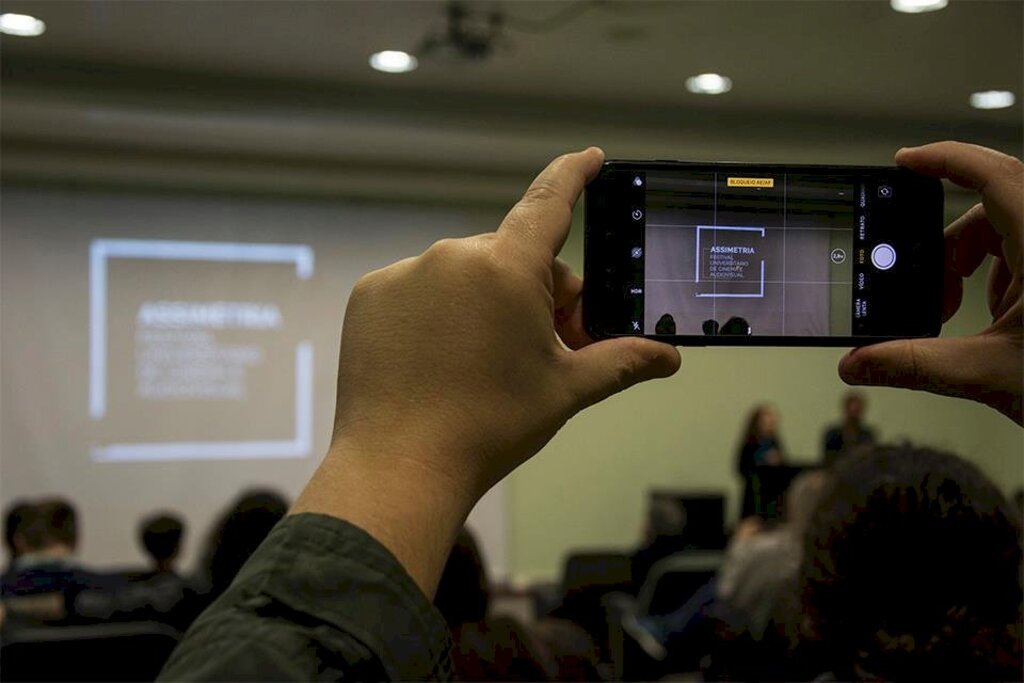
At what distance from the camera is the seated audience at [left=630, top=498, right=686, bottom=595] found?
374 cm

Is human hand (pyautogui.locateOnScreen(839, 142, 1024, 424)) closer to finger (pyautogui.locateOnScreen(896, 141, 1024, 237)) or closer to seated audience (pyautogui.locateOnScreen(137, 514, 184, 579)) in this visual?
finger (pyautogui.locateOnScreen(896, 141, 1024, 237))

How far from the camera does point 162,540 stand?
9.39 ft

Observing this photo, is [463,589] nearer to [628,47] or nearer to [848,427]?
[628,47]

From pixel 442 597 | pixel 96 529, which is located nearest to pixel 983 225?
pixel 442 597

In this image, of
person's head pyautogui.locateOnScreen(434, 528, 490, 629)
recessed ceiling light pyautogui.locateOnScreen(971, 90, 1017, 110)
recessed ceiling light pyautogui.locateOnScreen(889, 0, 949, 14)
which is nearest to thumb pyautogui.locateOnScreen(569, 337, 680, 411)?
person's head pyautogui.locateOnScreen(434, 528, 490, 629)

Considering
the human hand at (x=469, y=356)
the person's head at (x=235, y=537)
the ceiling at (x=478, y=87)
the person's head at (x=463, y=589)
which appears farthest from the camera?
the ceiling at (x=478, y=87)

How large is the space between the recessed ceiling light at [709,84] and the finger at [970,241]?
10.1 feet

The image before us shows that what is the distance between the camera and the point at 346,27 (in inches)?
121

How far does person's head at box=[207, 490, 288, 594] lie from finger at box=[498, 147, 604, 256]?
126 centimetres

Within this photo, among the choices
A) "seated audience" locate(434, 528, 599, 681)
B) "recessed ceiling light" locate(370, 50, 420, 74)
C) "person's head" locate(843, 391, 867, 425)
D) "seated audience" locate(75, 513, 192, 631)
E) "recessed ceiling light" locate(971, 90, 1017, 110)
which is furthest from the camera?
"person's head" locate(843, 391, 867, 425)

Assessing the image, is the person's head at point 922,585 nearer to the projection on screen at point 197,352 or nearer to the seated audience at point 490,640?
the seated audience at point 490,640

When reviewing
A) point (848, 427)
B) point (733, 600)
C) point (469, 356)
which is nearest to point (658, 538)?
point (733, 600)

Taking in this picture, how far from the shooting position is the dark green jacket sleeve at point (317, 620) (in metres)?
0.37

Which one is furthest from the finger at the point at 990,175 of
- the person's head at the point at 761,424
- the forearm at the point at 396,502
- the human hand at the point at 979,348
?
the person's head at the point at 761,424
